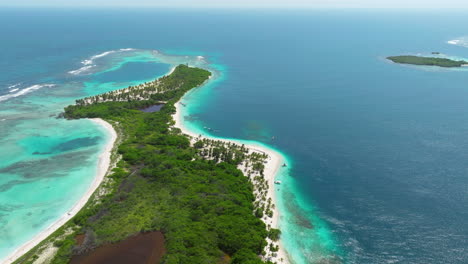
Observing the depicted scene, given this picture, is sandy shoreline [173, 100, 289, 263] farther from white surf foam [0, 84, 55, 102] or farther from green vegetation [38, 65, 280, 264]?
white surf foam [0, 84, 55, 102]

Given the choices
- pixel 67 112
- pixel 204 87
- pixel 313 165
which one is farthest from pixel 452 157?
pixel 67 112

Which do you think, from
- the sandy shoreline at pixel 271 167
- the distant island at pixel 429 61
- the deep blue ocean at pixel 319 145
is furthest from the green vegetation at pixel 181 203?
the distant island at pixel 429 61

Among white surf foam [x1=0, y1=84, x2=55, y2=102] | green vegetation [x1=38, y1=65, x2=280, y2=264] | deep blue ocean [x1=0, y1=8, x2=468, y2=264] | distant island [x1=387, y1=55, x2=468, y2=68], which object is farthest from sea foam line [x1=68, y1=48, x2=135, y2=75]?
distant island [x1=387, y1=55, x2=468, y2=68]

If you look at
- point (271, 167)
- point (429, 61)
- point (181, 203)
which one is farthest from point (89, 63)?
point (429, 61)

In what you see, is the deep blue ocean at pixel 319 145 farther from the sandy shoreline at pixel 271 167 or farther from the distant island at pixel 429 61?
the distant island at pixel 429 61

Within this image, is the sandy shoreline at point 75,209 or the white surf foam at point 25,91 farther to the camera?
the white surf foam at point 25,91

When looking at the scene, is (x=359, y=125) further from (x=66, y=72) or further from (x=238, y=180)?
(x=66, y=72)

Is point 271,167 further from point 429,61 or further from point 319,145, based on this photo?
point 429,61
